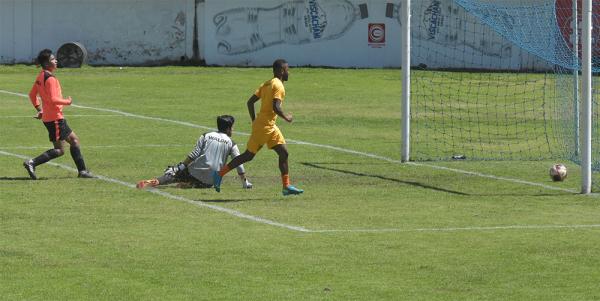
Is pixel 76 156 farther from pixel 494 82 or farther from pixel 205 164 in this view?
pixel 494 82

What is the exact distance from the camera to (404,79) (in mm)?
22828

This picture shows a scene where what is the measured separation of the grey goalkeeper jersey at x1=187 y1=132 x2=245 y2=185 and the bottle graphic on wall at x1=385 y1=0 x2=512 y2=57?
28.2 m

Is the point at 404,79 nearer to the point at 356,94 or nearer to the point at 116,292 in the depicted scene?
the point at 116,292

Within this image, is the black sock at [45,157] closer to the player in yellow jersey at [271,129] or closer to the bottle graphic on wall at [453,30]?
the player in yellow jersey at [271,129]

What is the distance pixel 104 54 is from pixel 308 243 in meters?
35.4

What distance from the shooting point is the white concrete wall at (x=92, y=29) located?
4816 cm

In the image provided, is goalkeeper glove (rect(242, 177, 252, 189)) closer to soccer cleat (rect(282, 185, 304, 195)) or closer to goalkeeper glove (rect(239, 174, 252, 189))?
goalkeeper glove (rect(239, 174, 252, 189))

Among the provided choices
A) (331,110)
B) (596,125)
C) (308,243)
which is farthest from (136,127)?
(308,243)

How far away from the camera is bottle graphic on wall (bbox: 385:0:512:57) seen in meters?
46.3

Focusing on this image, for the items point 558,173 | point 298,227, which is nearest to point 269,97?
point 298,227

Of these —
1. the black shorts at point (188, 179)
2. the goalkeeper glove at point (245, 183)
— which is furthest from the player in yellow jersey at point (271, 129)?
the black shorts at point (188, 179)

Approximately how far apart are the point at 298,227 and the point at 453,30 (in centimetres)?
3199

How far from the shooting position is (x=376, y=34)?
48.3 m

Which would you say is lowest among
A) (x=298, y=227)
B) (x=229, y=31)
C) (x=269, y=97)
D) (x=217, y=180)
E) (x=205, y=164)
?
(x=298, y=227)
